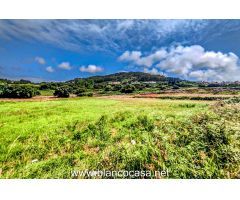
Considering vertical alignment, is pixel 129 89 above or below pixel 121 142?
above

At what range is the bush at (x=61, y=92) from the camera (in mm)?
11578

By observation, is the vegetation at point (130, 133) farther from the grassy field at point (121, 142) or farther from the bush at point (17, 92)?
the bush at point (17, 92)

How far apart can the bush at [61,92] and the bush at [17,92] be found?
1.22 m

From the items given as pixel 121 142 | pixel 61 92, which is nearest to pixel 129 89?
pixel 61 92

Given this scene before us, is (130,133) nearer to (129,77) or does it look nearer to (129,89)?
(129,77)

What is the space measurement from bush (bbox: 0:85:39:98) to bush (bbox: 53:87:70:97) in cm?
122

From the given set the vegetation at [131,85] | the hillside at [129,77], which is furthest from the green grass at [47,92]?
the hillside at [129,77]

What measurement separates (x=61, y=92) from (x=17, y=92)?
2.97m

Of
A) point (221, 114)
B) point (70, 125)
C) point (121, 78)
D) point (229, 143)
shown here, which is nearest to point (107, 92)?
point (121, 78)

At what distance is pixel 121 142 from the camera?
291 inches

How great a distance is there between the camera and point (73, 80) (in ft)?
31.0

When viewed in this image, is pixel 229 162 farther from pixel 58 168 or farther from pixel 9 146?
pixel 9 146

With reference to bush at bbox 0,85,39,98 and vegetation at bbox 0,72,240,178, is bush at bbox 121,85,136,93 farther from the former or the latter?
bush at bbox 0,85,39,98

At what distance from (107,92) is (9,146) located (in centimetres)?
528
